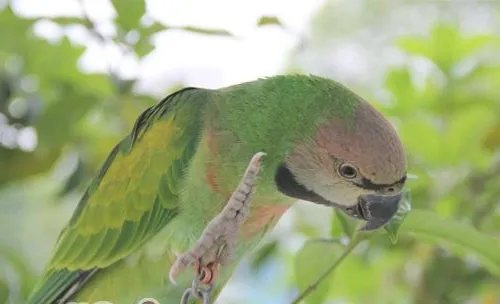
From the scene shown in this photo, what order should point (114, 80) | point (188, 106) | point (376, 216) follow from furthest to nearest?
point (114, 80) → point (188, 106) → point (376, 216)

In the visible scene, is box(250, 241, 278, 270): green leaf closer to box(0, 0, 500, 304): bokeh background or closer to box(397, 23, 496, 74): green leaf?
box(0, 0, 500, 304): bokeh background

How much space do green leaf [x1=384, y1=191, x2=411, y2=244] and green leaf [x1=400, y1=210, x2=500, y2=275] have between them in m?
0.03

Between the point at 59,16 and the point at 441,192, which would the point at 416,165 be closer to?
the point at 441,192

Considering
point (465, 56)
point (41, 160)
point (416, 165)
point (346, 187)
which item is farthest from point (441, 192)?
point (41, 160)

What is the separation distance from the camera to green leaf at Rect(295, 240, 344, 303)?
558mm

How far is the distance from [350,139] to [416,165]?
33cm

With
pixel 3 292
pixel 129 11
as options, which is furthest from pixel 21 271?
pixel 129 11

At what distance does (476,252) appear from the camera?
1.83 feet

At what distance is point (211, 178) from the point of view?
1.93 feet

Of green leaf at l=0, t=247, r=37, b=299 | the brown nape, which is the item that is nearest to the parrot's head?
the brown nape

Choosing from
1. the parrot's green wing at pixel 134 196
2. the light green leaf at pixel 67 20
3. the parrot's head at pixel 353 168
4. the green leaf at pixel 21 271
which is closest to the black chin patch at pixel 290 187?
the parrot's head at pixel 353 168

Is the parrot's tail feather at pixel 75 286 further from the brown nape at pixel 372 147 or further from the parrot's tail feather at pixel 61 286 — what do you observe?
the brown nape at pixel 372 147

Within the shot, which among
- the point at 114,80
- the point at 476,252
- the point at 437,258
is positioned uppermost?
the point at 114,80

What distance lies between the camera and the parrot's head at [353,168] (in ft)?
1.57
